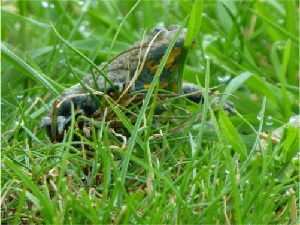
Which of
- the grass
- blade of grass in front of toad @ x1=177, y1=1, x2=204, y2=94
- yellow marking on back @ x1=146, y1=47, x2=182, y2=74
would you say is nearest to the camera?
the grass

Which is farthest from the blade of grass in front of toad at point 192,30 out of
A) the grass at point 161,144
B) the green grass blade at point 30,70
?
the green grass blade at point 30,70

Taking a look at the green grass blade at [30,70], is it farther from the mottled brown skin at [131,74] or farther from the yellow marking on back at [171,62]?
the yellow marking on back at [171,62]

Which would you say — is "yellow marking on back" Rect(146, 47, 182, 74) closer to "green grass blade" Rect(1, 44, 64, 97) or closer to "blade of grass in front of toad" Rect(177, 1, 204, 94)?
"blade of grass in front of toad" Rect(177, 1, 204, 94)

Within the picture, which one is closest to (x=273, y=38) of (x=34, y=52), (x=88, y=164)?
(x=34, y=52)

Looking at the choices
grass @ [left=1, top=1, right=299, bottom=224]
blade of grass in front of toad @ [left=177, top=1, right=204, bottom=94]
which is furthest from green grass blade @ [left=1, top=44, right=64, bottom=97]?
blade of grass in front of toad @ [left=177, top=1, right=204, bottom=94]

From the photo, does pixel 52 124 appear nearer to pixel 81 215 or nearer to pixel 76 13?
pixel 81 215

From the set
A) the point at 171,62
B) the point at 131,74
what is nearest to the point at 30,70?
the point at 131,74

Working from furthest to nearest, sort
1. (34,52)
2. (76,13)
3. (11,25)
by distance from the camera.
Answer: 1. (76,13)
2. (11,25)
3. (34,52)

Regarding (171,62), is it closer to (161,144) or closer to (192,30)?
(192,30)
